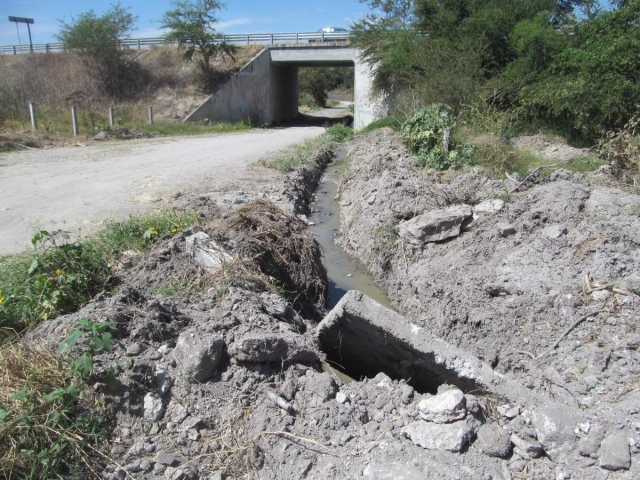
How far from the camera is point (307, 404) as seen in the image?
3.47 metres

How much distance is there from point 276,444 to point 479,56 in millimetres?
15822

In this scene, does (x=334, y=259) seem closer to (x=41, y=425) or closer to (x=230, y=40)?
(x=41, y=425)

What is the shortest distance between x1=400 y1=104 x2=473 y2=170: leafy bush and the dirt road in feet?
13.3

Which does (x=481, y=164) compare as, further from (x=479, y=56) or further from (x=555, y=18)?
(x=555, y=18)

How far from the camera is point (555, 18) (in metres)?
17.2

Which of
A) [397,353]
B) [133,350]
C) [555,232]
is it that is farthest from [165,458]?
[555,232]

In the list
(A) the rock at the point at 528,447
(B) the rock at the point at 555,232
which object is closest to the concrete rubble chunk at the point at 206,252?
(A) the rock at the point at 528,447

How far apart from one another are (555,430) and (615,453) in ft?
1.08

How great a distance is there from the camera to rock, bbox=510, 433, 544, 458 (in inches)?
118

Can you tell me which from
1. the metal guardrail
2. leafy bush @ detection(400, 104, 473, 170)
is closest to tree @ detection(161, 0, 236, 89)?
the metal guardrail

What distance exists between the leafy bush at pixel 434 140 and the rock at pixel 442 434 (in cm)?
817

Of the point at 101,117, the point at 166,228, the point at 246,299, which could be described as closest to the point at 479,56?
the point at 166,228

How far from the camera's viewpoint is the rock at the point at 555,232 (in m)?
6.07

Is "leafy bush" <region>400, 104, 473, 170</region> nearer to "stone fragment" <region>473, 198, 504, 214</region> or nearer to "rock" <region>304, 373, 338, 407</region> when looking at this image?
"stone fragment" <region>473, 198, 504, 214</region>
